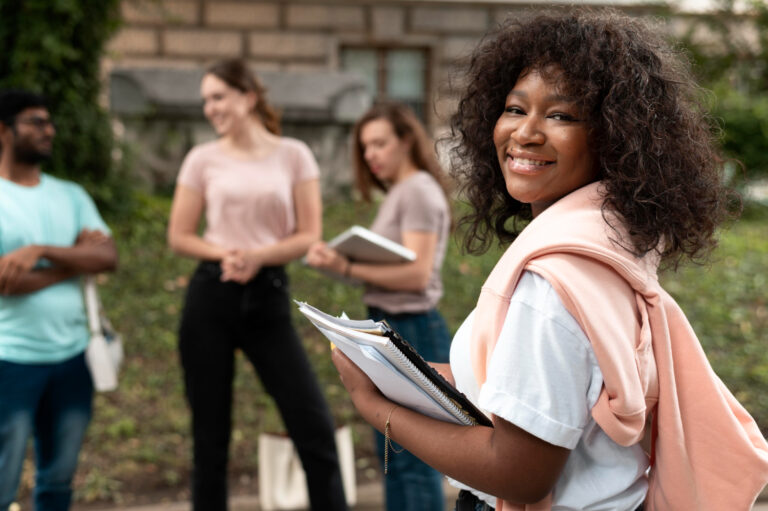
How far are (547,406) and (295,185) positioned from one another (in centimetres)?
256

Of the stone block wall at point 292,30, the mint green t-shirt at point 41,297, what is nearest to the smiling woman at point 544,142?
the mint green t-shirt at point 41,297

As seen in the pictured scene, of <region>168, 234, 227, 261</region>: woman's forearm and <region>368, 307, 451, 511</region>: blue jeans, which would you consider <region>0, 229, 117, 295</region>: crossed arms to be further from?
<region>368, 307, 451, 511</region>: blue jeans

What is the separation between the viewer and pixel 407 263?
11.0 feet

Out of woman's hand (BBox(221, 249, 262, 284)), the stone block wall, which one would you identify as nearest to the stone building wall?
the stone block wall

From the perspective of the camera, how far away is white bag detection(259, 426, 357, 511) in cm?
373

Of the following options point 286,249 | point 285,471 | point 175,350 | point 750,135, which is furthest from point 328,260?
point 750,135

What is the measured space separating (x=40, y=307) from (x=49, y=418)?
468 millimetres

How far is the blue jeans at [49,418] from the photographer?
9.70ft

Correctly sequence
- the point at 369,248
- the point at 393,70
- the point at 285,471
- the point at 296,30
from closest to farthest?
the point at 369,248
the point at 285,471
the point at 296,30
the point at 393,70

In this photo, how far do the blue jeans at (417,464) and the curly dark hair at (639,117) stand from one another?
182 centimetres

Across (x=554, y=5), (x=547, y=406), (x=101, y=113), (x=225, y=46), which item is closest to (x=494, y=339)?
(x=547, y=406)

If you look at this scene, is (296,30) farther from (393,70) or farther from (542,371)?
(542,371)

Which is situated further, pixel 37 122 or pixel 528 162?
pixel 37 122

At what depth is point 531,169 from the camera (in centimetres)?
151
